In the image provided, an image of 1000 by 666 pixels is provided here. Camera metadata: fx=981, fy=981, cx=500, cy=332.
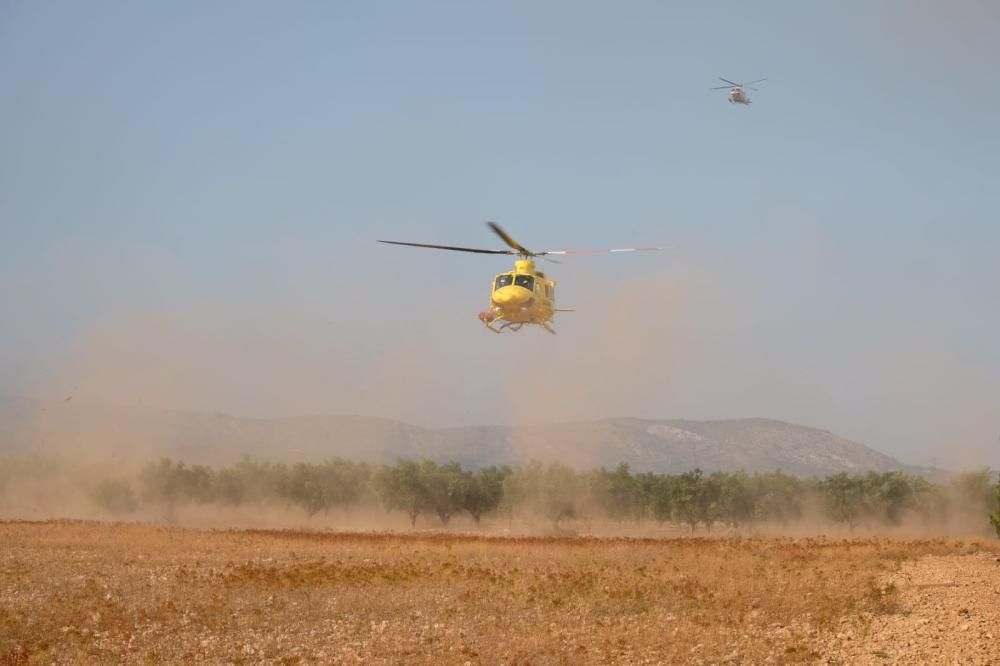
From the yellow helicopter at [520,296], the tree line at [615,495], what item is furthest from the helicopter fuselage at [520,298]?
the tree line at [615,495]

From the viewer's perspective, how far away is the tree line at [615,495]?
257ft

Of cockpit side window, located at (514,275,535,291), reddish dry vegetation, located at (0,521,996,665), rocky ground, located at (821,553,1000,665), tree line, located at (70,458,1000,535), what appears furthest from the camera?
tree line, located at (70,458,1000,535)

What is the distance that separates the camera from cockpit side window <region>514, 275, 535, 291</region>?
3938 cm

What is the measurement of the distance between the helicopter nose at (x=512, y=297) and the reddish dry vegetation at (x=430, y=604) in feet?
31.7

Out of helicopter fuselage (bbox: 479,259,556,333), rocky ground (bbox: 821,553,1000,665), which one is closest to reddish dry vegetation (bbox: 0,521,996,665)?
rocky ground (bbox: 821,553,1000,665)

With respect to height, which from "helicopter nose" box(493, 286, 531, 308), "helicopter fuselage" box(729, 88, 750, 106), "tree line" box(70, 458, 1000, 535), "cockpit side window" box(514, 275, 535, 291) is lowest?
"tree line" box(70, 458, 1000, 535)

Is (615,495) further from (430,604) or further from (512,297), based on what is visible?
(430,604)

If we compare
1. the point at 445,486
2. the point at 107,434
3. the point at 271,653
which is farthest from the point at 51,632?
the point at 107,434

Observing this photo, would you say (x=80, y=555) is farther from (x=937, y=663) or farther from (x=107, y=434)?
(x=107, y=434)

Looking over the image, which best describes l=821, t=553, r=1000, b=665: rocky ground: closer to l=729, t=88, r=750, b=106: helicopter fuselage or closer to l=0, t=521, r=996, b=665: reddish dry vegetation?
l=0, t=521, r=996, b=665: reddish dry vegetation

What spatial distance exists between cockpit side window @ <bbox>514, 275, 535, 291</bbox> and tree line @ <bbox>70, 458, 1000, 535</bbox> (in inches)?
1616

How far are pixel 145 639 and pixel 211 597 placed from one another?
486 cm

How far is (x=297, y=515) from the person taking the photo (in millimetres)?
87812

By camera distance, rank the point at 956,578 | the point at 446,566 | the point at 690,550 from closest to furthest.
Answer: the point at 956,578 → the point at 446,566 → the point at 690,550
